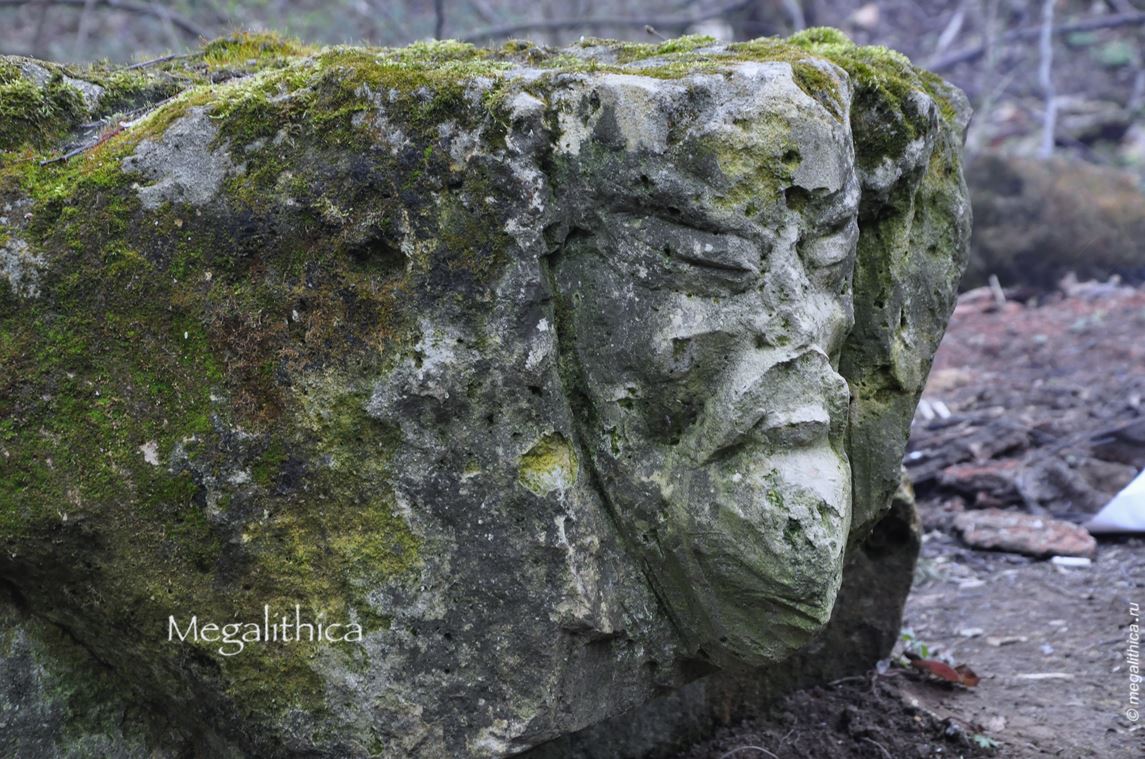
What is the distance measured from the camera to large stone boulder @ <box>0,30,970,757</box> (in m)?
2.38

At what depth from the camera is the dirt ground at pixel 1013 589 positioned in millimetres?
3660

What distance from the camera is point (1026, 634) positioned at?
4.50 metres

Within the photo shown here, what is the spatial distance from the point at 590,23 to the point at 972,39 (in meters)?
6.25

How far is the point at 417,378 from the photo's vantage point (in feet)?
7.82

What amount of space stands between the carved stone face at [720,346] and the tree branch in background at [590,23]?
419 cm

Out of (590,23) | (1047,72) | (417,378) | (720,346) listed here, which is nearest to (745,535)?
(720,346)

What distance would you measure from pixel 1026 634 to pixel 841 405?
98.8 inches

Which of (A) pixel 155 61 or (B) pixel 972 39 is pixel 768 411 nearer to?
(A) pixel 155 61

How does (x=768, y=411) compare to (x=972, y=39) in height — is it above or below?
below

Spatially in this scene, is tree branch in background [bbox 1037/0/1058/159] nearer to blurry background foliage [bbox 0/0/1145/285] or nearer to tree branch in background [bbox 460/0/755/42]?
blurry background foliage [bbox 0/0/1145/285]

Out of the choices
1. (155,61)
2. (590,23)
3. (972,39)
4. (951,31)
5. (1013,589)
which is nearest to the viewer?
(155,61)

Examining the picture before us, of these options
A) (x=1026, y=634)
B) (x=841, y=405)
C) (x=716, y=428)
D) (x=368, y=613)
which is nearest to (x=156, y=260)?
(x=368, y=613)

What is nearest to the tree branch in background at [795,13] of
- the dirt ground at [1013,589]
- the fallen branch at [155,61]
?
the dirt ground at [1013,589]

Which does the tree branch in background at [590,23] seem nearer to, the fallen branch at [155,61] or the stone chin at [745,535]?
the fallen branch at [155,61]
